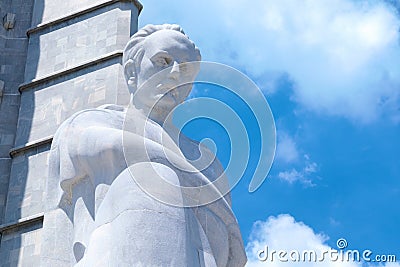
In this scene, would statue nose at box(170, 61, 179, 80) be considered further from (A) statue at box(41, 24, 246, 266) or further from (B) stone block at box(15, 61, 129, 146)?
(B) stone block at box(15, 61, 129, 146)

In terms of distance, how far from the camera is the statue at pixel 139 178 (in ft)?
16.2

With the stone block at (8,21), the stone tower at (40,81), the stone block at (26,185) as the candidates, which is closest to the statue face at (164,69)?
the stone tower at (40,81)

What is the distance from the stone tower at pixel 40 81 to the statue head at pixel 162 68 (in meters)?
0.99

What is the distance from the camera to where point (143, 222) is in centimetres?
495

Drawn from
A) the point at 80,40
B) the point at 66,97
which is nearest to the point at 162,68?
the point at 66,97

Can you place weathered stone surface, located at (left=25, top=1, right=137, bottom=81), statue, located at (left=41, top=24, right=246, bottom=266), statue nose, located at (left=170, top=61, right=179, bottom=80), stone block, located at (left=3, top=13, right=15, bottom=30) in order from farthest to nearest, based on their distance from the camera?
1. stone block, located at (left=3, top=13, right=15, bottom=30)
2. weathered stone surface, located at (left=25, top=1, right=137, bottom=81)
3. statue nose, located at (left=170, top=61, right=179, bottom=80)
4. statue, located at (left=41, top=24, right=246, bottom=266)

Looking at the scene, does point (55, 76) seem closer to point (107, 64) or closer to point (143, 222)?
point (107, 64)

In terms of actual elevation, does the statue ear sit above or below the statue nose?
above

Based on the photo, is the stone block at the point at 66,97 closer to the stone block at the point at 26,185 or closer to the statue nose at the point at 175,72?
the stone block at the point at 26,185

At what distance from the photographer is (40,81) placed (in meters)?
7.29

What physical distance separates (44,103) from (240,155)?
2342 mm

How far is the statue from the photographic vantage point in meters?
4.94

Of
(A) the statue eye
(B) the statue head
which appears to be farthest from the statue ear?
(A) the statue eye

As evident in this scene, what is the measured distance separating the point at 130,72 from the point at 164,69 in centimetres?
29
